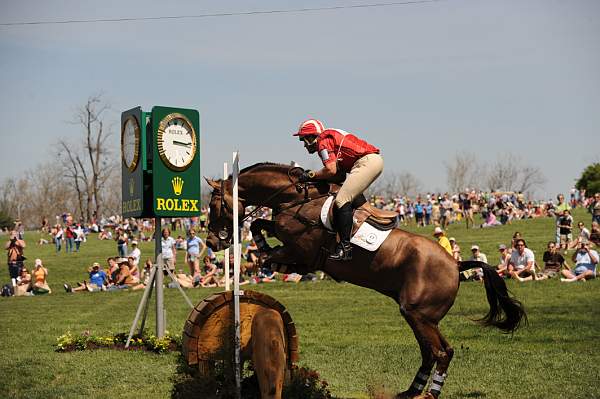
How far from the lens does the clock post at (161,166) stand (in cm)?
1363

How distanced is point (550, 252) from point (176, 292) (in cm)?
1140

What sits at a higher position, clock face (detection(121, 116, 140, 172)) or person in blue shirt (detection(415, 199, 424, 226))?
clock face (detection(121, 116, 140, 172))

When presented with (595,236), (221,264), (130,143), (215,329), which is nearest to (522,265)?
(595,236)

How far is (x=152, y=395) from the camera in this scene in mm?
9867

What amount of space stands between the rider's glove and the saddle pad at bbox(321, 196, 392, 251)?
1.13 feet

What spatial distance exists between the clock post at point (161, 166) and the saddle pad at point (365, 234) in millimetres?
5643

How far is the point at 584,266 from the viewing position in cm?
2261

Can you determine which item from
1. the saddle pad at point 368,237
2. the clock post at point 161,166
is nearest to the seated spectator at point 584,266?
the clock post at point 161,166

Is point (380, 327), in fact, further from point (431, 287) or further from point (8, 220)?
point (8, 220)

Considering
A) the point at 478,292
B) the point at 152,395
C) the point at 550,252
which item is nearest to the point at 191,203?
the point at 152,395

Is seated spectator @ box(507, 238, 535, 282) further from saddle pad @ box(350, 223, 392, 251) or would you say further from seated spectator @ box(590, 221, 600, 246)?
saddle pad @ box(350, 223, 392, 251)

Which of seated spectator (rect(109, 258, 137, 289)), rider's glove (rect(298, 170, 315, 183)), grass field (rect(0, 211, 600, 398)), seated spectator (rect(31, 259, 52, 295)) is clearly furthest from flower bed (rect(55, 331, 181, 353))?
seated spectator (rect(31, 259, 52, 295))

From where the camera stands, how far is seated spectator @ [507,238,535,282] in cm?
2292

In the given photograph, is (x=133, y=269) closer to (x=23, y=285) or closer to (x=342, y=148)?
(x=23, y=285)
